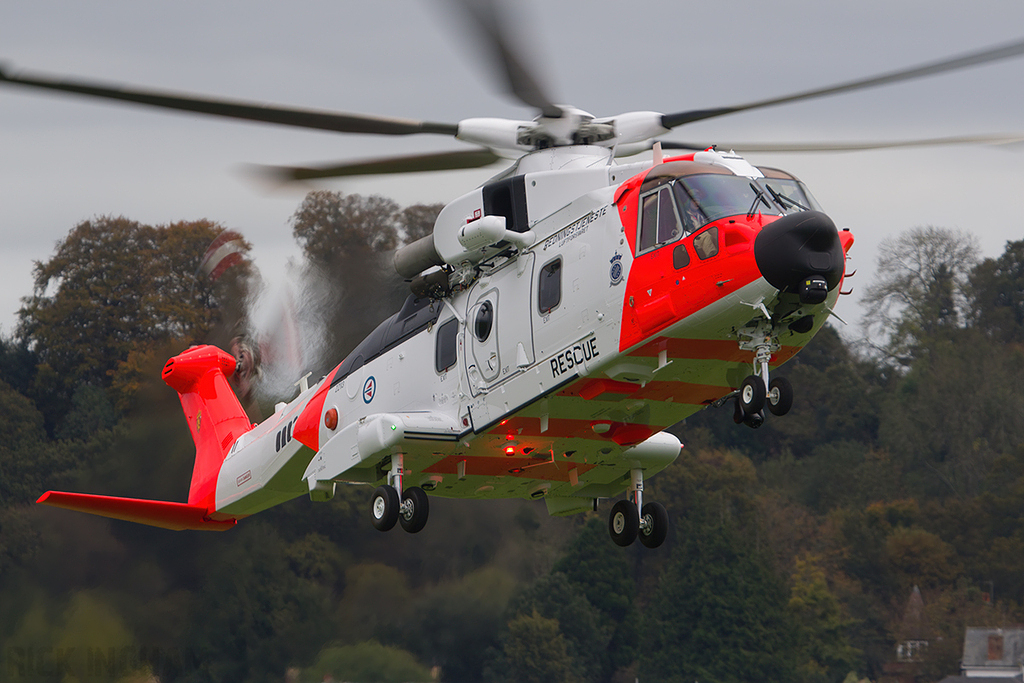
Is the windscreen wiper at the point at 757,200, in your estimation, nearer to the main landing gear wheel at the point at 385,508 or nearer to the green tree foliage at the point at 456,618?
the main landing gear wheel at the point at 385,508

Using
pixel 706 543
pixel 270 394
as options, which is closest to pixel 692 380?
pixel 270 394

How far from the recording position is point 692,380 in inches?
502

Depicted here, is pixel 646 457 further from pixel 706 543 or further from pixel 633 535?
pixel 706 543

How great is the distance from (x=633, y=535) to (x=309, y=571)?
10201mm

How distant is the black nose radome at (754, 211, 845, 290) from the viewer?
11.0 meters

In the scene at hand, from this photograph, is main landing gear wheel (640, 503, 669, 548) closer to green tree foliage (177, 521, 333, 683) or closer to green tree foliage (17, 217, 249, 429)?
green tree foliage (177, 521, 333, 683)

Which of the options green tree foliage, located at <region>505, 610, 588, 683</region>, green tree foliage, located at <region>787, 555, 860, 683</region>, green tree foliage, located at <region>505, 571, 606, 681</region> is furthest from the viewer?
green tree foliage, located at <region>787, 555, 860, 683</region>

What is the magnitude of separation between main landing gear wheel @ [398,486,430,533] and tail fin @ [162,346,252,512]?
4679 millimetres

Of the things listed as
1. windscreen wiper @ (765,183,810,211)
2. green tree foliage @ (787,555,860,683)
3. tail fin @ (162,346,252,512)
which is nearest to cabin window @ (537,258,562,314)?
windscreen wiper @ (765,183,810,211)

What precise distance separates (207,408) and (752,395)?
968 centimetres

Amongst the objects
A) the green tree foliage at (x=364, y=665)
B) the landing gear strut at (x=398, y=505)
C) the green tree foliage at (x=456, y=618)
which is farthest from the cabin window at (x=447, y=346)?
the green tree foliage at (x=456, y=618)

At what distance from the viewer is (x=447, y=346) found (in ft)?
46.6

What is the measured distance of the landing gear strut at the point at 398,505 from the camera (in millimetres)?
13891

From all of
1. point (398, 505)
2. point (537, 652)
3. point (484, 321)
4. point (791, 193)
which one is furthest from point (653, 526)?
point (537, 652)
